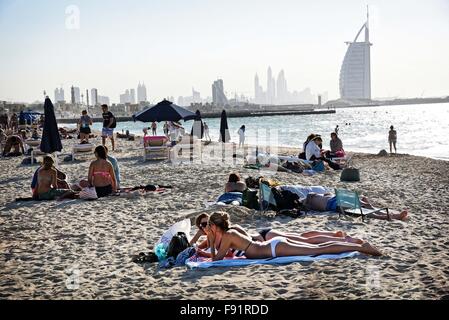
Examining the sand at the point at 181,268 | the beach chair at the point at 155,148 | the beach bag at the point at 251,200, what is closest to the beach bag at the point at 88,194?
the sand at the point at 181,268

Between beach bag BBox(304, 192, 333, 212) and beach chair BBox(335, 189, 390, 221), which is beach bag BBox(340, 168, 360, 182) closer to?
beach bag BBox(304, 192, 333, 212)

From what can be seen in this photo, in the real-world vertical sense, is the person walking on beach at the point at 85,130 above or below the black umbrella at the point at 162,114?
below

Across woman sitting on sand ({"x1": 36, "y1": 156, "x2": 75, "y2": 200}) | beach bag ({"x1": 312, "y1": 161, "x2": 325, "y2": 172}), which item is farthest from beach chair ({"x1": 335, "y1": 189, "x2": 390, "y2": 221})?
beach bag ({"x1": 312, "y1": 161, "x2": 325, "y2": 172})

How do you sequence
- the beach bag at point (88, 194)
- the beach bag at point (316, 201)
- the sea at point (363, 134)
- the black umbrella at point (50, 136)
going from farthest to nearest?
the sea at point (363, 134) → the black umbrella at point (50, 136) → the beach bag at point (88, 194) → the beach bag at point (316, 201)

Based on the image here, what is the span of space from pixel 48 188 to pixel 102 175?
0.97 meters

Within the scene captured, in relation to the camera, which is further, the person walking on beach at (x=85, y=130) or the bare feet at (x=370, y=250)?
the person walking on beach at (x=85, y=130)

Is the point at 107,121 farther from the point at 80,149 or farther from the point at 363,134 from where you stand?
the point at 363,134

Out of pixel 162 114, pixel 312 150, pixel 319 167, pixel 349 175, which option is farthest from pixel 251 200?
pixel 162 114

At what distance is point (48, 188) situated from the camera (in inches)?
316

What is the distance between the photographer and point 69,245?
5379mm

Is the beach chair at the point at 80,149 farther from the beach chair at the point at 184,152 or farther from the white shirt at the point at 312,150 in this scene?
the white shirt at the point at 312,150

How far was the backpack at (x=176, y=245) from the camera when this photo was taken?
15.9ft

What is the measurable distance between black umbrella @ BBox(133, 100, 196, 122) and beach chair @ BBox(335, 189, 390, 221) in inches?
341

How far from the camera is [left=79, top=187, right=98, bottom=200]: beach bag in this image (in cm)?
789
